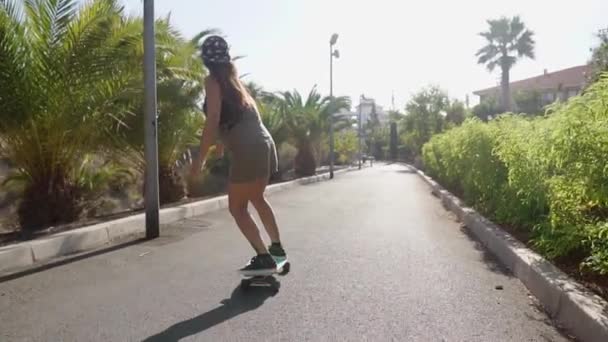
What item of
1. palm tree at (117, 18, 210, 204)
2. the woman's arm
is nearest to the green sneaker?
the woman's arm

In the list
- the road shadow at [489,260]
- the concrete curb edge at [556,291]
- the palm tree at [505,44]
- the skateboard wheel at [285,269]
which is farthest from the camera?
the palm tree at [505,44]

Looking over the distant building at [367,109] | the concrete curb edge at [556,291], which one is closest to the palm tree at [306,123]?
the concrete curb edge at [556,291]

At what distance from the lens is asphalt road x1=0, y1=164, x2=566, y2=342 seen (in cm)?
315

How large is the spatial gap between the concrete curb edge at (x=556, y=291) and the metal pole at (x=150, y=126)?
13.3 feet

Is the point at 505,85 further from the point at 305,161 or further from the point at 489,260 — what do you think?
the point at 489,260

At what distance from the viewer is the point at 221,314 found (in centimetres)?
345

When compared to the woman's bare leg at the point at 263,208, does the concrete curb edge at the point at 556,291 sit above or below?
below

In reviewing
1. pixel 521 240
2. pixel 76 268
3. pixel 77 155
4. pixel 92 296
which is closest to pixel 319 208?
pixel 77 155

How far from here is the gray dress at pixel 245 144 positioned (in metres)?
3.99

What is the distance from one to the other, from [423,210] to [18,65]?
7.17 metres

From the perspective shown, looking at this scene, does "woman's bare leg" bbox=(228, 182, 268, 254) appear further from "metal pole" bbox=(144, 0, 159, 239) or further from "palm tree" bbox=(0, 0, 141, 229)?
"palm tree" bbox=(0, 0, 141, 229)

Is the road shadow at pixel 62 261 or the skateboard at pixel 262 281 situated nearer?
the skateboard at pixel 262 281

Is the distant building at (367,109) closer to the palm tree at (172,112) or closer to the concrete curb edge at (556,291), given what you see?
the palm tree at (172,112)

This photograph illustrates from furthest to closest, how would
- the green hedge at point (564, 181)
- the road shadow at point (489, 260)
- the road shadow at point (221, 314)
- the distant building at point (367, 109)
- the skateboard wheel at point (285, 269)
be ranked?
the distant building at point (367, 109)
the road shadow at point (489, 260)
the skateboard wheel at point (285, 269)
the green hedge at point (564, 181)
the road shadow at point (221, 314)
